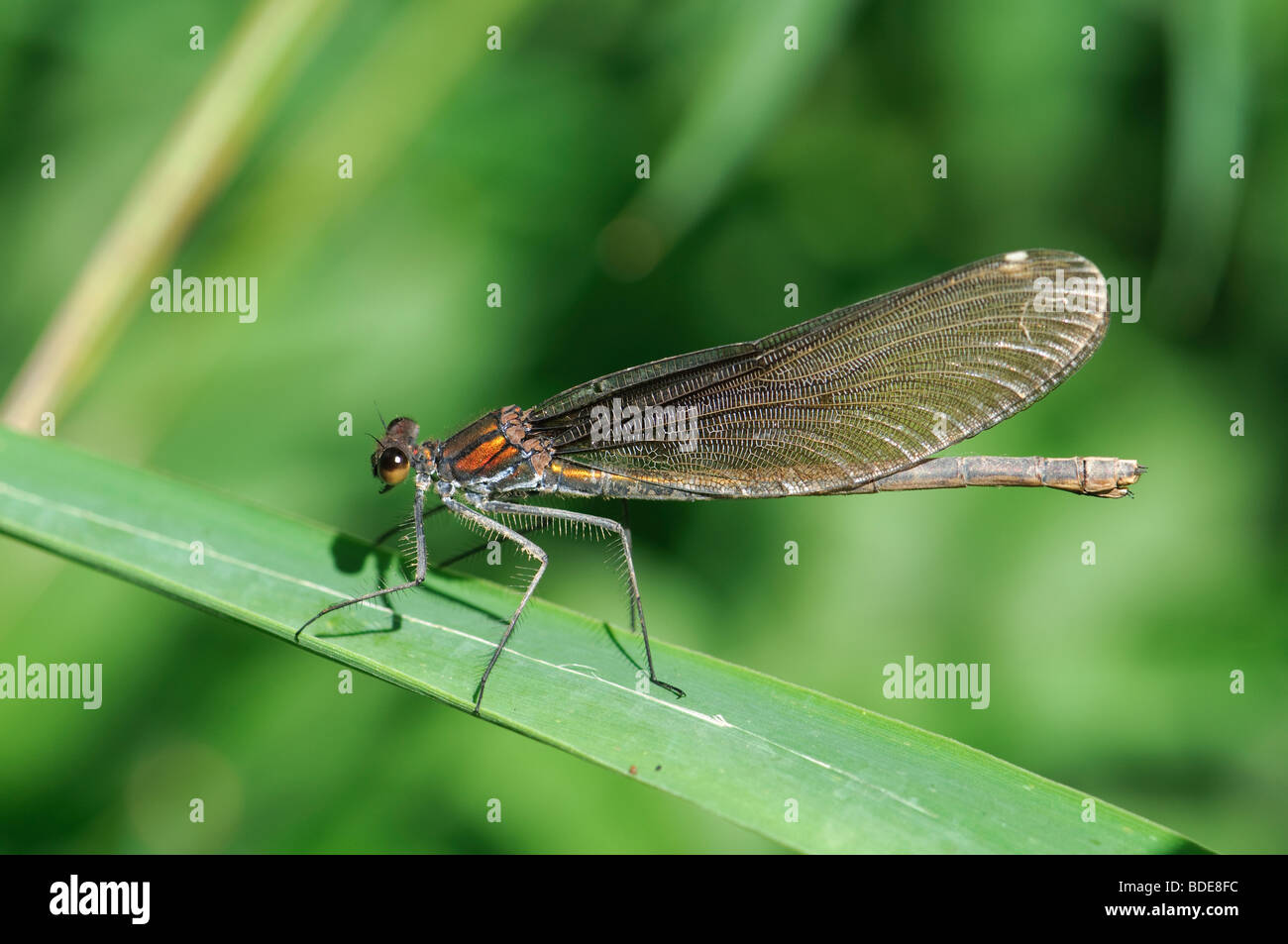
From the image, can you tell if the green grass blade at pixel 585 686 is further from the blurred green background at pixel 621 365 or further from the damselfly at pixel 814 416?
the blurred green background at pixel 621 365

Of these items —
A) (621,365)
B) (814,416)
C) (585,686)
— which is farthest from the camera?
(621,365)

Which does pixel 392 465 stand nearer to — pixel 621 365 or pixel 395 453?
pixel 395 453

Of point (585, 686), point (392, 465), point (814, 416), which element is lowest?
point (585, 686)

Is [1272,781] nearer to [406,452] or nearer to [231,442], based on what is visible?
[406,452]

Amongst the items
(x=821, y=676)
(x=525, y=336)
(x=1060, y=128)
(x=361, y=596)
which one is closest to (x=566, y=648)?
(x=361, y=596)

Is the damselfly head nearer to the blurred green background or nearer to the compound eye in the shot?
the compound eye

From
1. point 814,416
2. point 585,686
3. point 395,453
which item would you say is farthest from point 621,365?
point 585,686
